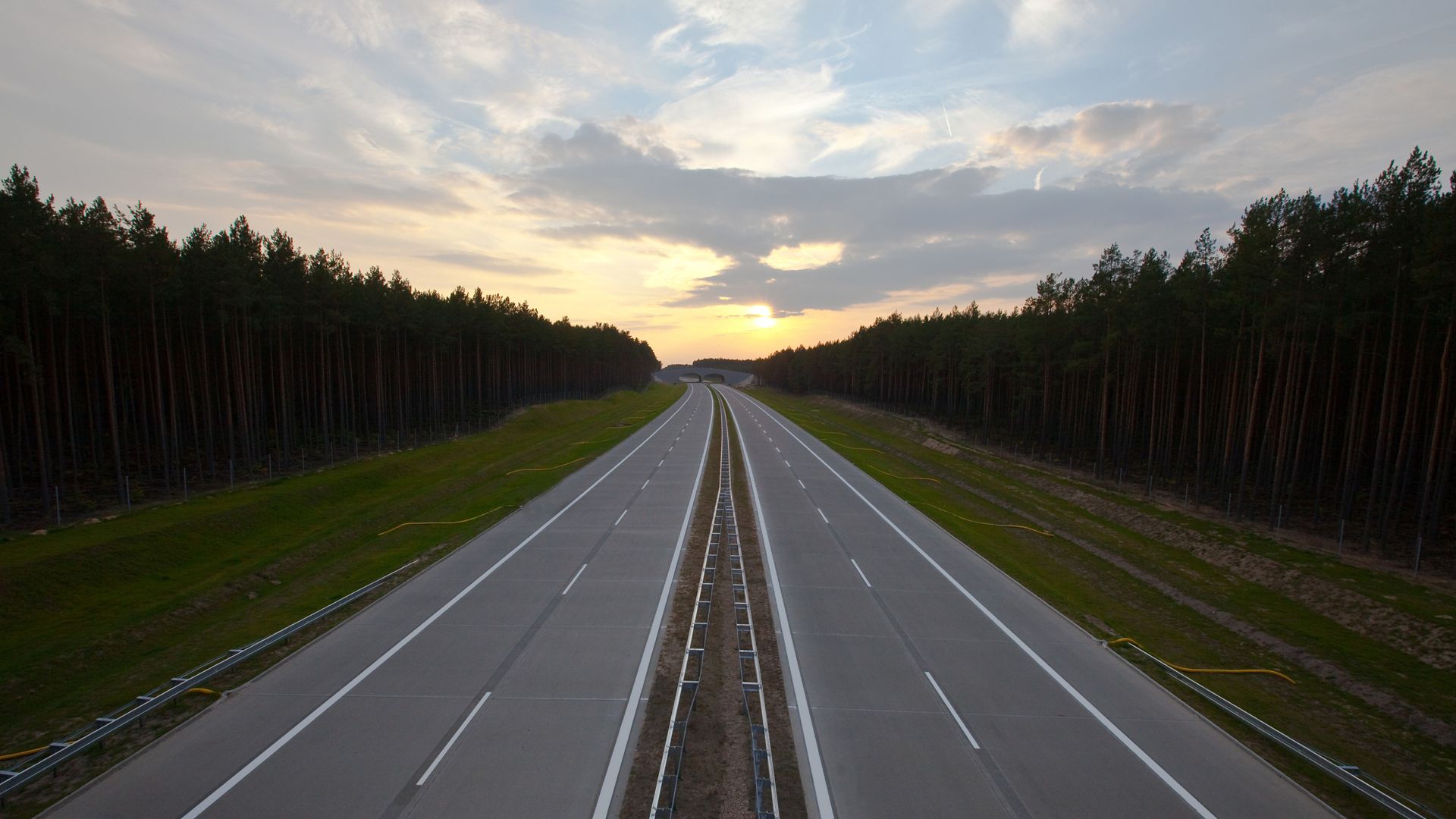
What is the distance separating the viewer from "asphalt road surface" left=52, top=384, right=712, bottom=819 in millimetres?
8328

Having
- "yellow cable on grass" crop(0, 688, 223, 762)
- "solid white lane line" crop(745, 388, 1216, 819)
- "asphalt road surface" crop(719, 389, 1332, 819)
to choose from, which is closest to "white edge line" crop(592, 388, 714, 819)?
"asphalt road surface" crop(719, 389, 1332, 819)

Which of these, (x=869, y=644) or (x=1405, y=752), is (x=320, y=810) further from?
(x=1405, y=752)

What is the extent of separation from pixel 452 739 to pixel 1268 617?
20053 millimetres

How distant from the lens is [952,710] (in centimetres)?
1102

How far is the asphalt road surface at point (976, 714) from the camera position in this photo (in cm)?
880

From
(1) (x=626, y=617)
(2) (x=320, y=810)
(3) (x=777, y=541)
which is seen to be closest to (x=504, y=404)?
(3) (x=777, y=541)

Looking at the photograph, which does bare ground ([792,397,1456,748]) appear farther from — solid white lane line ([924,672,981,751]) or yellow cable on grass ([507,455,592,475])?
yellow cable on grass ([507,455,592,475])

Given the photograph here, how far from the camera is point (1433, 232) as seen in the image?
2011 cm

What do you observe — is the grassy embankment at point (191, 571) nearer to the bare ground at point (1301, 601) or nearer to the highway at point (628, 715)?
the highway at point (628, 715)

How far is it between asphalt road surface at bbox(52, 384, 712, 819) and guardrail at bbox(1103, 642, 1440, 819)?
10026 millimetres

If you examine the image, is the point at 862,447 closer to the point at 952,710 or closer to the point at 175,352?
the point at 952,710

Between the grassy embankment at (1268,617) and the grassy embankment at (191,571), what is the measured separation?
1919 cm

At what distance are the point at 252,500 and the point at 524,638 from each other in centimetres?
2110

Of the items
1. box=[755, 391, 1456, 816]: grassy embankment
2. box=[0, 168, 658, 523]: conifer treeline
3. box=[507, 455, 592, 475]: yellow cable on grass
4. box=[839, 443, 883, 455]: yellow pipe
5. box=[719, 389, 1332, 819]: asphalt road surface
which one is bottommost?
box=[839, 443, 883, 455]: yellow pipe
